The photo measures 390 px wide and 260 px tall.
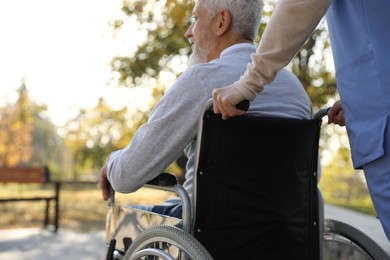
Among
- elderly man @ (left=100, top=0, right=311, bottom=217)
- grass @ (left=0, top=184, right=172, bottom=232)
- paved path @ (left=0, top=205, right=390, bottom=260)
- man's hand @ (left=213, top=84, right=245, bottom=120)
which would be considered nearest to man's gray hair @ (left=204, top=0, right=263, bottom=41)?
elderly man @ (left=100, top=0, right=311, bottom=217)

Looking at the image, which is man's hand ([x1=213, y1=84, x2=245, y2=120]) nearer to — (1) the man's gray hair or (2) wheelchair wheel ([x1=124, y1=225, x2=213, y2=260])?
(2) wheelchair wheel ([x1=124, y1=225, x2=213, y2=260])

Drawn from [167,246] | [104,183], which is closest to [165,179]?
[167,246]

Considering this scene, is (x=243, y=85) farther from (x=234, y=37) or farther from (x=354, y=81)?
(x=234, y=37)

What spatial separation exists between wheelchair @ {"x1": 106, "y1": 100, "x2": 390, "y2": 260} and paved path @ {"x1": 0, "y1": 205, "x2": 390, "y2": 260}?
114 inches

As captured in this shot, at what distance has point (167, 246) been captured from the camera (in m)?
1.92

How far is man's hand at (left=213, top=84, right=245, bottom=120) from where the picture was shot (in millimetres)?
1670

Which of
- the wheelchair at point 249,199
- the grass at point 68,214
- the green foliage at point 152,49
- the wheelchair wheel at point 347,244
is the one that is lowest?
the grass at point 68,214

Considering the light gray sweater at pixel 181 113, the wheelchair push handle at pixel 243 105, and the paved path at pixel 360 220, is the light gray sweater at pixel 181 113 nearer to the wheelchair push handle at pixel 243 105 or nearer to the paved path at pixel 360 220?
the wheelchair push handle at pixel 243 105

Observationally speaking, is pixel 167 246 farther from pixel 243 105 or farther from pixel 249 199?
pixel 243 105

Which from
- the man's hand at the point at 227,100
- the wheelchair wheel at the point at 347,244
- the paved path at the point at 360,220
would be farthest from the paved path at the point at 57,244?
the man's hand at the point at 227,100

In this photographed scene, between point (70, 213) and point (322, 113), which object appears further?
point (70, 213)

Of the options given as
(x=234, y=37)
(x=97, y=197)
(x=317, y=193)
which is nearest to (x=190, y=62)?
(x=234, y=37)

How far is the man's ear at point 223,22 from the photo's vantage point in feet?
7.05

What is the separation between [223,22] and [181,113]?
0.40 meters
